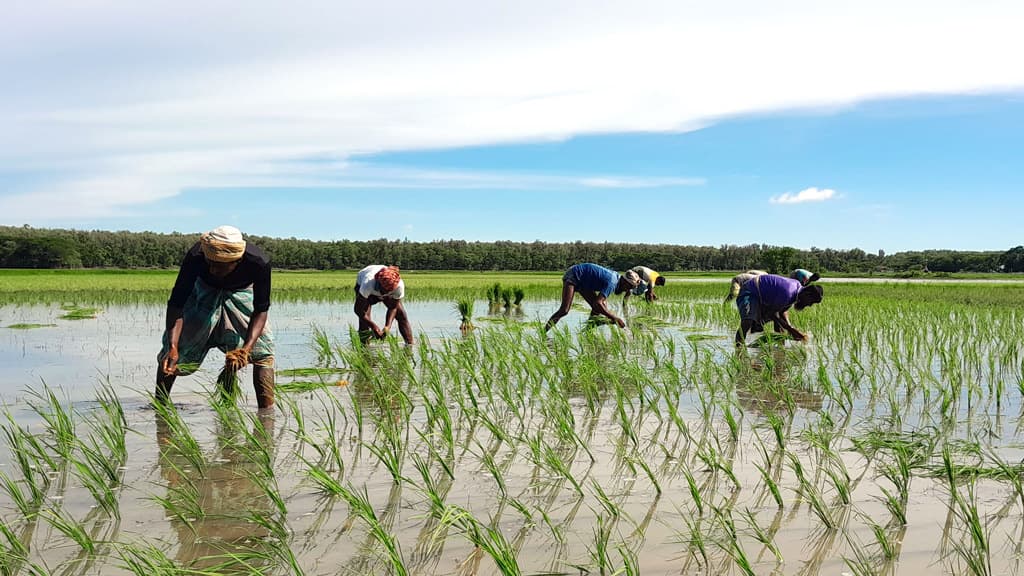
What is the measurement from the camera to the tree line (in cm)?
5359

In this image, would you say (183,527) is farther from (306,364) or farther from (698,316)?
(698,316)

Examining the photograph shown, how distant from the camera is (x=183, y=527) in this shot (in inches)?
105

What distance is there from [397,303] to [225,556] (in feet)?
17.4

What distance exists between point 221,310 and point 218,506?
1.85 m

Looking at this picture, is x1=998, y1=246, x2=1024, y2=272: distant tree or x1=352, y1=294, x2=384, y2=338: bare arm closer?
x1=352, y1=294, x2=384, y2=338: bare arm

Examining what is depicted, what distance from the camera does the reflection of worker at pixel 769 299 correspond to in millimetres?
7277

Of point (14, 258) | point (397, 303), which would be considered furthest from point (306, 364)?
point (14, 258)

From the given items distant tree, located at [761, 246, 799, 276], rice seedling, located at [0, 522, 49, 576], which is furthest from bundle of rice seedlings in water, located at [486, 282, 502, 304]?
distant tree, located at [761, 246, 799, 276]

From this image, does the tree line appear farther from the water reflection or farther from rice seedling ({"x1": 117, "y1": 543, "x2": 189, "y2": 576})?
rice seedling ({"x1": 117, "y1": 543, "x2": 189, "y2": 576})

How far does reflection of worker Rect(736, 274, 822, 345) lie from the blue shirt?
1.61 metres

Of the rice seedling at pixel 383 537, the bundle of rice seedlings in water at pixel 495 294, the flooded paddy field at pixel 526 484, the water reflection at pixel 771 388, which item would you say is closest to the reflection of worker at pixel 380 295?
the flooded paddy field at pixel 526 484

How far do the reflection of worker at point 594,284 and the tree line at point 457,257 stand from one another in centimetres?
4231

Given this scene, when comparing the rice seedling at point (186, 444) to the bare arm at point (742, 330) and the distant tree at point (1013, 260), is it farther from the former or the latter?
the distant tree at point (1013, 260)

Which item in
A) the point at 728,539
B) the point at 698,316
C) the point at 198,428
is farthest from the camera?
the point at 698,316
